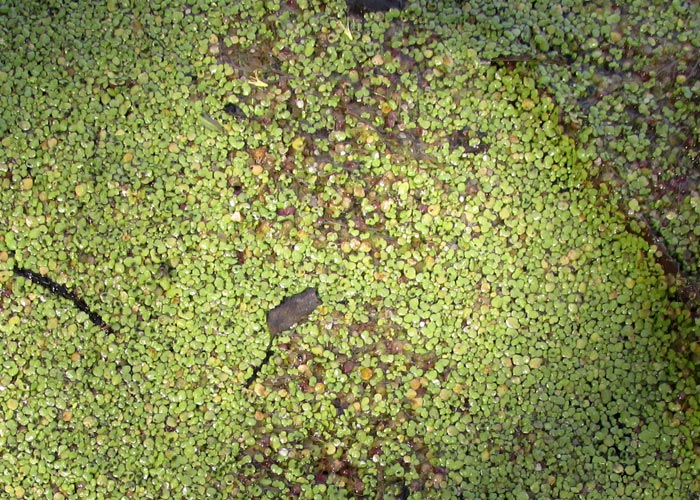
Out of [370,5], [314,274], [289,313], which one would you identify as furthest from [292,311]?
[370,5]

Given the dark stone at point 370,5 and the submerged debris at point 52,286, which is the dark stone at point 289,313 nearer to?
the submerged debris at point 52,286

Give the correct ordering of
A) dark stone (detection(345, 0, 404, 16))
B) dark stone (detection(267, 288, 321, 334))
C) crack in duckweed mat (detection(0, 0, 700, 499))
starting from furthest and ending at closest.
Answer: dark stone (detection(345, 0, 404, 16))
dark stone (detection(267, 288, 321, 334))
crack in duckweed mat (detection(0, 0, 700, 499))

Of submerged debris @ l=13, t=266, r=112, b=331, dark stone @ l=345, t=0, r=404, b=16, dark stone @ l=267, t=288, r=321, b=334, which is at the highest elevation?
dark stone @ l=345, t=0, r=404, b=16

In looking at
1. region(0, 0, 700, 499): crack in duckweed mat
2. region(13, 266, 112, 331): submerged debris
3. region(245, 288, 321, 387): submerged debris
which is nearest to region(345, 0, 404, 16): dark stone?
region(0, 0, 700, 499): crack in duckweed mat

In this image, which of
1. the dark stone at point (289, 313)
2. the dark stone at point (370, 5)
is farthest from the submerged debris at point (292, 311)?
the dark stone at point (370, 5)

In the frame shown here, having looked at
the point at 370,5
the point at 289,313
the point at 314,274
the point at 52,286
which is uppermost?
the point at 370,5

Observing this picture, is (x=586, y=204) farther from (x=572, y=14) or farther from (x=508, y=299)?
(x=572, y=14)

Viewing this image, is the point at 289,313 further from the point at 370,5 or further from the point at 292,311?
the point at 370,5

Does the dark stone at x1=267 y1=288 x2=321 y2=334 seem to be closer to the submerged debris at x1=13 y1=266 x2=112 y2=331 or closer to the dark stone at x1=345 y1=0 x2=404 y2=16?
the submerged debris at x1=13 y1=266 x2=112 y2=331

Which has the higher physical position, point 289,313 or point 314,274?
point 314,274
